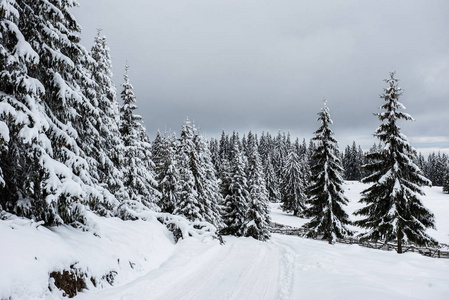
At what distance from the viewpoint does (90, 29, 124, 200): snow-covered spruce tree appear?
15.4 meters

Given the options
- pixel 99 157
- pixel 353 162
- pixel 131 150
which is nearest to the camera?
pixel 99 157

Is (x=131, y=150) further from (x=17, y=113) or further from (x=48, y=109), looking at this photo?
(x=17, y=113)

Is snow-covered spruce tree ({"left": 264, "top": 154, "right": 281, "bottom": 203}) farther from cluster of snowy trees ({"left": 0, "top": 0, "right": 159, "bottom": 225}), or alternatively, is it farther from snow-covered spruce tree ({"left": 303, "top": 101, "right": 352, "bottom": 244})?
cluster of snowy trees ({"left": 0, "top": 0, "right": 159, "bottom": 225})

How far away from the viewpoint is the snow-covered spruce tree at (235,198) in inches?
1174

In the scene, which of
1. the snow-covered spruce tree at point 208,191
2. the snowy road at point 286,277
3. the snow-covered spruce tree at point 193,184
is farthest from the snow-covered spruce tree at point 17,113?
the snow-covered spruce tree at point 208,191

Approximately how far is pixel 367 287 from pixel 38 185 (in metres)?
10.6

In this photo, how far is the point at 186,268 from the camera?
999 centimetres

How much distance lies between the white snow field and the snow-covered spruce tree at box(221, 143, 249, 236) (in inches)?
648

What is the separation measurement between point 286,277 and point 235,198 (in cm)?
2049

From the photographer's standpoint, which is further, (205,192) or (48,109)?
(205,192)

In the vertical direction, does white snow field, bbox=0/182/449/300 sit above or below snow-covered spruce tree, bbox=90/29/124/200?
below

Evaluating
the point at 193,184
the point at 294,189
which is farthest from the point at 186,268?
the point at 294,189

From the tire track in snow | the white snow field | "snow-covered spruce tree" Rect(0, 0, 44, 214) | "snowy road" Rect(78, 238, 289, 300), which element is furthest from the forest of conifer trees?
the tire track in snow

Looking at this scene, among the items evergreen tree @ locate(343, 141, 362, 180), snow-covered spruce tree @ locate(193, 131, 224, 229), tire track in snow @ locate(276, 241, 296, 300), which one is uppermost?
evergreen tree @ locate(343, 141, 362, 180)
